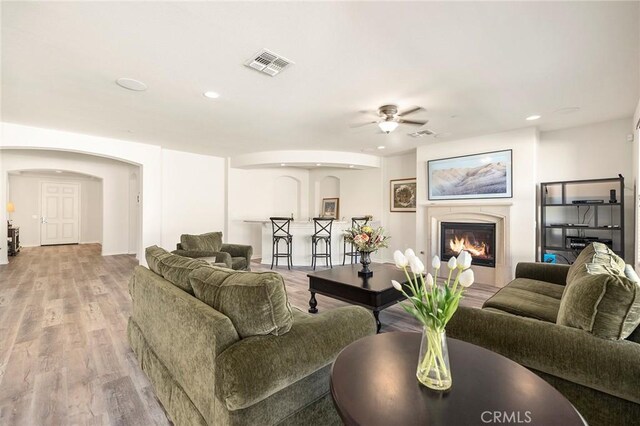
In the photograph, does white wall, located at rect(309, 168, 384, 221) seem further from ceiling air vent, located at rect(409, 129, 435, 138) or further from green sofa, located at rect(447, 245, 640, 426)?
green sofa, located at rect(447, 245, 640, 426)

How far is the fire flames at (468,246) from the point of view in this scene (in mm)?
5270

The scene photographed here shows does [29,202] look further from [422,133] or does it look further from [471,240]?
[471,240]

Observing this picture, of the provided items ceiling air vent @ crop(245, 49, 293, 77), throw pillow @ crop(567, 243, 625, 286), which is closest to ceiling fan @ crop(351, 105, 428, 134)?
ceiling air vent @ crop(245, 49, 293, 77)

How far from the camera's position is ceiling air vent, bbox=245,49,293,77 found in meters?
2.55

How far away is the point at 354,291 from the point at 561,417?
7.39ft

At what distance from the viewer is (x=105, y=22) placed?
2.13m

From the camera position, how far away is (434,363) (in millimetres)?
1088

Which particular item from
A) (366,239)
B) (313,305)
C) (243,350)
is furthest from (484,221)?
(243,350)

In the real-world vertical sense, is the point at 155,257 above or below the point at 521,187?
below

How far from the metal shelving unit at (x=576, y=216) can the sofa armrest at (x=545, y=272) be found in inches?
68.6

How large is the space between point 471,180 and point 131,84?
5.30 meters

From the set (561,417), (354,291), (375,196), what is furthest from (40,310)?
(375,196)

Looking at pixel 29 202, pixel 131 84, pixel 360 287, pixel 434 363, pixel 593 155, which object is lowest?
pixel 360 287

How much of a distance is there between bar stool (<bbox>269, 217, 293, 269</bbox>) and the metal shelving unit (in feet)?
15.2
